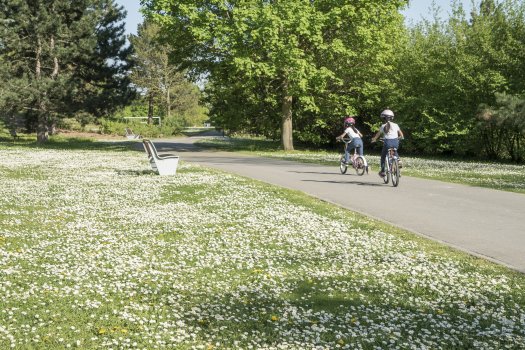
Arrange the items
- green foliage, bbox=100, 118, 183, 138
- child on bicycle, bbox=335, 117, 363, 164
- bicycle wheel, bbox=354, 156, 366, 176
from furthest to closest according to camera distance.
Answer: green foliage, bbox=100, 118, 183, 138
child on bicycle, bbox=335, 117, 363, 164
bicycle wheel, bbox=354, 156, 366, 176

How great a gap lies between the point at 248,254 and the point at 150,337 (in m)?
3.26

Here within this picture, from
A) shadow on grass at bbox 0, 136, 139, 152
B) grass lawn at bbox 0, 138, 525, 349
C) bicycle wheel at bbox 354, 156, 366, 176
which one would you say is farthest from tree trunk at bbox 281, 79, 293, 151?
grass lawn at bbox 0, 138, 525, 349

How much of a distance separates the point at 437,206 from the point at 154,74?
7473 centimetres

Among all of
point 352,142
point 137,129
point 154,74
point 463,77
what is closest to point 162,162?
point 352,142

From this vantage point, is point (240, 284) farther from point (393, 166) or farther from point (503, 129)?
point (503, 129)

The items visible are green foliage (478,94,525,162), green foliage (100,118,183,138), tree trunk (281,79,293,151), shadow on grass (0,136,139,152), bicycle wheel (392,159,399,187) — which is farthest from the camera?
green foliage (100,118,183,138)

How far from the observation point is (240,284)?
6.57m

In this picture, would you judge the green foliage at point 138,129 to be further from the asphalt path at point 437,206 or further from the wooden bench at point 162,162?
the asphalt path at point 437,206

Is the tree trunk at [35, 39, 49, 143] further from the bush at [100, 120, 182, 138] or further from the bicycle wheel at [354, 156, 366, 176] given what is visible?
the bicycle wheel at [354, 156, 366, 176]

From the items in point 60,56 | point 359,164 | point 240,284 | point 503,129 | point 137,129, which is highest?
point 60,56

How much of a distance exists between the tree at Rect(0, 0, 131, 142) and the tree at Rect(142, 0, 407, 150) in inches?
415

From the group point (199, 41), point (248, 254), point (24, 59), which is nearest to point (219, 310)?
point (248, 254)

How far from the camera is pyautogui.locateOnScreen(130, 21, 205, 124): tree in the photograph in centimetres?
7944

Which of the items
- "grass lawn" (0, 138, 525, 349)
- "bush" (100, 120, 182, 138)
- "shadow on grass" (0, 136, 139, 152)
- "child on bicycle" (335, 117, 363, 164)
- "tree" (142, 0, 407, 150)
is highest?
"tree" (142, 0, 407, 150)
